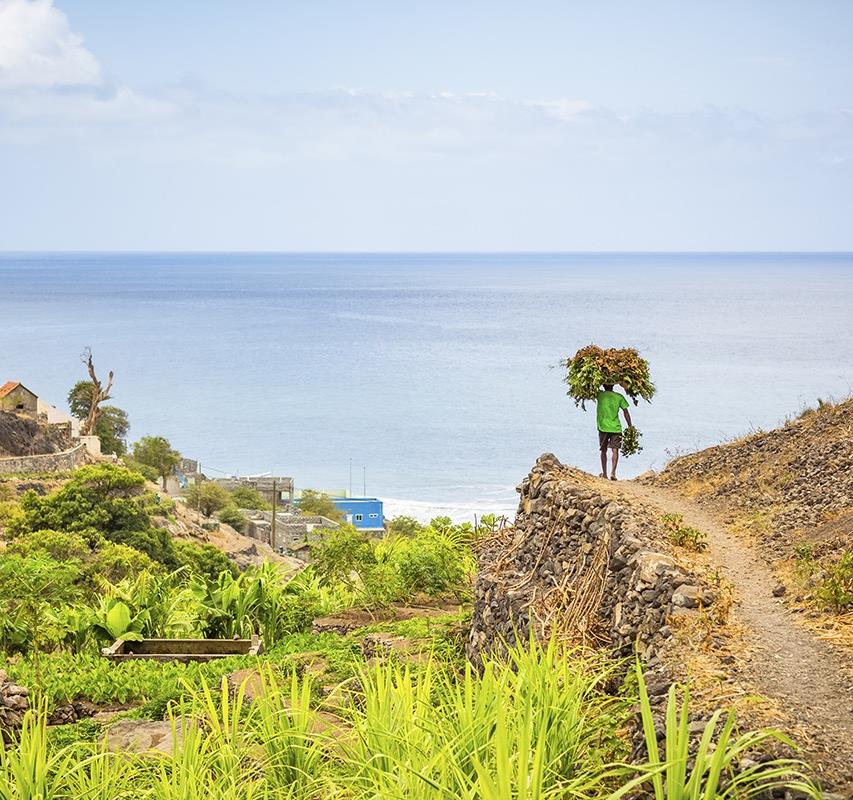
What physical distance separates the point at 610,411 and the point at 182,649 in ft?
17.8

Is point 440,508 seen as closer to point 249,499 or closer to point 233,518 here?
point 249,499

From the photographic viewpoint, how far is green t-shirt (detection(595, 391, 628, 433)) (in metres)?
13.6

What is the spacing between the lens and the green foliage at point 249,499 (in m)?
74.7

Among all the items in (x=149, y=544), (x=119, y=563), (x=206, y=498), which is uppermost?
(x=206, y=498)

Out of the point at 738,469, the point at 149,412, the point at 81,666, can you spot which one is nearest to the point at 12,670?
the point at 81,666

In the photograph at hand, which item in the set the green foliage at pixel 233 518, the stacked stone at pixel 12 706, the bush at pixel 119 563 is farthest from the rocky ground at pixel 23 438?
the stacked stone at pixel 12 706

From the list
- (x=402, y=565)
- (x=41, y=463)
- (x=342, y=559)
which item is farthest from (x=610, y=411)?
(x=41, y=463)

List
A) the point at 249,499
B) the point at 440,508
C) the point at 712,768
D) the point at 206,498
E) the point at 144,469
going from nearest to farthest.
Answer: the point at 712,768 < the point at 206,498 < the point at 144,469 < the point at 249,499 < the point at 440,508

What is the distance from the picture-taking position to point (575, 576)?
862 cm

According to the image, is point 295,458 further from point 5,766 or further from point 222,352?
point 5,766

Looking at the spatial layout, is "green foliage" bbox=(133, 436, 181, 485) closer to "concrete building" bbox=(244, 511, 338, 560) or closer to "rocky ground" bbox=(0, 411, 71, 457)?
"concrete building" bbox=(244, 511, 338, 560)

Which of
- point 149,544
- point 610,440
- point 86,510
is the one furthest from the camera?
point 86,510

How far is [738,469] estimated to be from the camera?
1261 centimetres

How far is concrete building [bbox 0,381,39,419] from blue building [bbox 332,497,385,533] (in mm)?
18853
